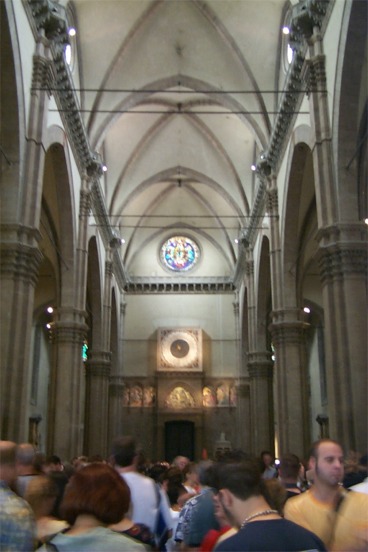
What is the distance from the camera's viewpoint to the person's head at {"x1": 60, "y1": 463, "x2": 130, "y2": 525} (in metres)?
2.67

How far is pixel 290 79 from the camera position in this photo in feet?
52.1

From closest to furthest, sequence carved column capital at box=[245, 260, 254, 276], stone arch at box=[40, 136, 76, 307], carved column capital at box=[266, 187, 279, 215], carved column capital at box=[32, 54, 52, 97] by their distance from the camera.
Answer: carved column capital at box=[32, 54, 52, 97], stone arch at box=[40, 136, 76, 307], carved column capital at box=[266, 187, 279, 215], carved column capital at box=[245, 260, 254, 276]

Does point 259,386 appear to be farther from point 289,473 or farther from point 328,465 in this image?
point 328,465

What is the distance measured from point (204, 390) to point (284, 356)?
14.4 metres

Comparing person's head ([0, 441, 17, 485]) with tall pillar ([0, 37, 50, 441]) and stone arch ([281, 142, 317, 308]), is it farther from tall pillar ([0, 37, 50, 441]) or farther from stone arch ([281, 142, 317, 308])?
stone arch ([281, 142, 317, 308])

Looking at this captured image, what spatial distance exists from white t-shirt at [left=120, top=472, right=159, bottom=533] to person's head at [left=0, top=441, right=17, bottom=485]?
1.30 m

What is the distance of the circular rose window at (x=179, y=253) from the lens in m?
34.9

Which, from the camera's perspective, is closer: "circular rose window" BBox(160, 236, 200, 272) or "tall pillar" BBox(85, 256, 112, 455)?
"tall pillar" BBox(85, 256, 112, 455)

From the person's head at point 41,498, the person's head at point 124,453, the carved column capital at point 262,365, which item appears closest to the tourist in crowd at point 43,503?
the person's head at point 41,498

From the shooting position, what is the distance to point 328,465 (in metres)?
3.74

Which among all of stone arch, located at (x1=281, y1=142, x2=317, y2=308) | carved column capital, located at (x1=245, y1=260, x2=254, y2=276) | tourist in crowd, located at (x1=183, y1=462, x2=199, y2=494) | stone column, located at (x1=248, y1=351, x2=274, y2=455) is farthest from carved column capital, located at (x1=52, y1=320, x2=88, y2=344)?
carved column capital, located at (x1=245, y1=260, x2=254, y2=276)

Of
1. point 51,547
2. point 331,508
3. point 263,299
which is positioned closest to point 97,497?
point 51,547

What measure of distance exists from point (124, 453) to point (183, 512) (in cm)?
61

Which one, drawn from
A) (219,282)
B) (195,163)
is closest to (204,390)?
(219,282)
